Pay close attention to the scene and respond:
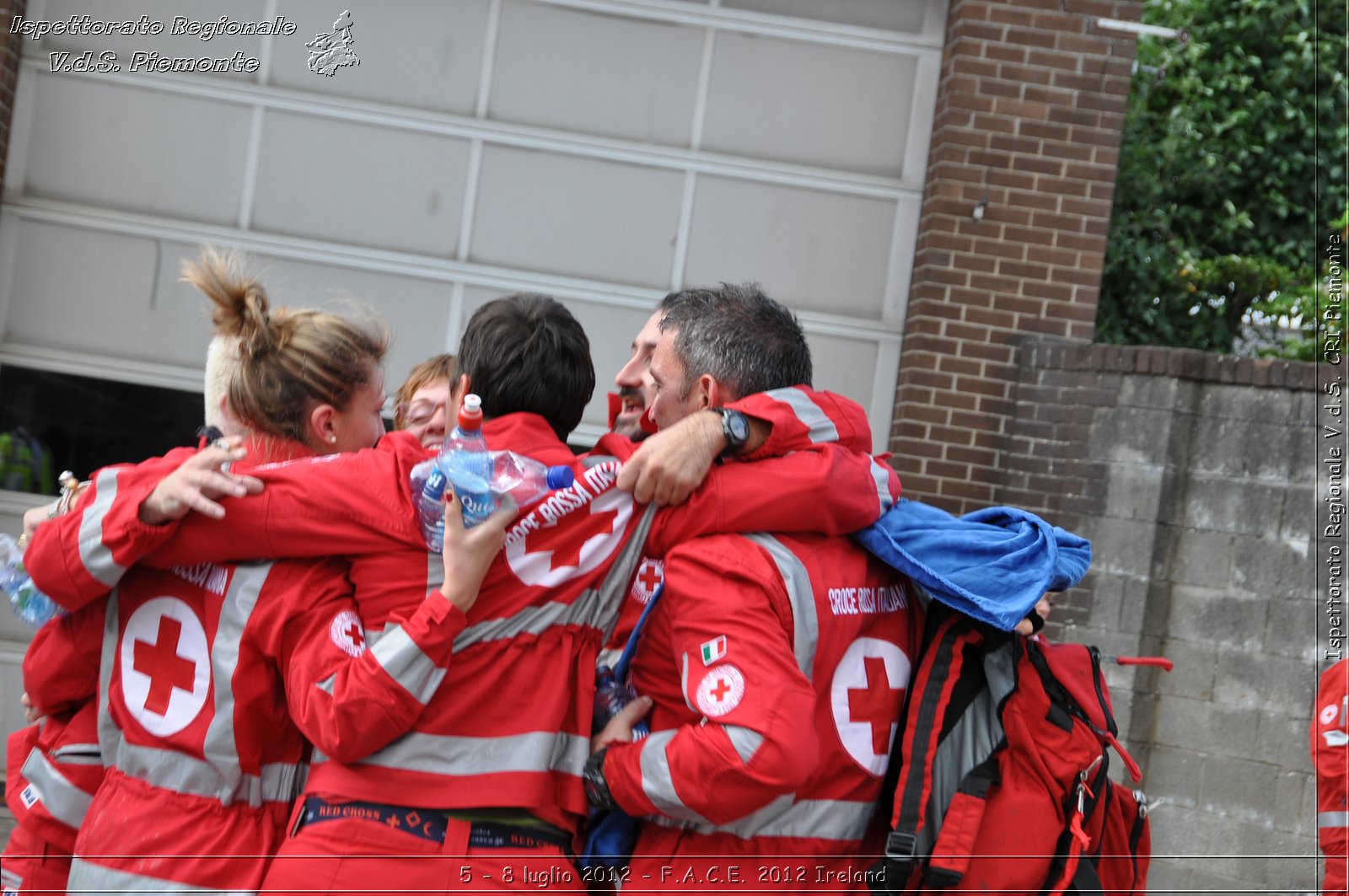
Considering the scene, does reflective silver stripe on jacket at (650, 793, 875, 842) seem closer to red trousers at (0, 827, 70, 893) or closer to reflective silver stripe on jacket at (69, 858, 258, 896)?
reflective silver stripe on jacket at (69, 858, 258, 896)

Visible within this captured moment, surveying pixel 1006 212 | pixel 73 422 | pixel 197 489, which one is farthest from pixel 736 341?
pixel 73 422

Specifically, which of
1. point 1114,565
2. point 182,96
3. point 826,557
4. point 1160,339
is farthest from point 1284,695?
point 182,96

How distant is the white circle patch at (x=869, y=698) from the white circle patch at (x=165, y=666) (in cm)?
120

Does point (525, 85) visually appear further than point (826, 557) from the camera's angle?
Yes

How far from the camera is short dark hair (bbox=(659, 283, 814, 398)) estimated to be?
2555mm

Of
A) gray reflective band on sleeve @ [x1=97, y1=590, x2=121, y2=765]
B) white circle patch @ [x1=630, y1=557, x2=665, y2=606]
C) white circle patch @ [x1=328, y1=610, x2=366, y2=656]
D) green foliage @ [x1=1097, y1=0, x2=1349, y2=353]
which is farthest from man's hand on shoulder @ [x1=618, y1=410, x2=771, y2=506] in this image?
green foliage @ [x1=1097, y1=0, x2=1349, y2=353]

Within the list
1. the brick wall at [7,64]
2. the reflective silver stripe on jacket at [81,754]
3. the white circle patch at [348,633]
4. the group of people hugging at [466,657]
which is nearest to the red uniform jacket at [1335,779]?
the group of people hugging at [466,657]

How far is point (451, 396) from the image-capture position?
236cm

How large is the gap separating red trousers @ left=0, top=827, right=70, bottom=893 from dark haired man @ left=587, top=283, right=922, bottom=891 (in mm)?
1127

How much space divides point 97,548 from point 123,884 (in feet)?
2.01

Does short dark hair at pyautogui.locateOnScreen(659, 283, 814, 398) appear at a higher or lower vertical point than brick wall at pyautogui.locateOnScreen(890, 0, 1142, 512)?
lower

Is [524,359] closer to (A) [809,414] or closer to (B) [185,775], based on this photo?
(A) [809,414]

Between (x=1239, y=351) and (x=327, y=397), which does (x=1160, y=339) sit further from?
(x=327, y=397)

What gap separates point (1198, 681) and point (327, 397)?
4944 millimetres
